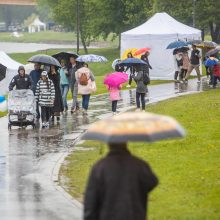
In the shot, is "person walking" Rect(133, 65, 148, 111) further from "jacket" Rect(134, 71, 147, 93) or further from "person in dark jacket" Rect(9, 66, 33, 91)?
"person in dark jacket" Rect(9, 66, 33, 91)

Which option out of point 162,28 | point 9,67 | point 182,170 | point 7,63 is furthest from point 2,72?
point 162,28

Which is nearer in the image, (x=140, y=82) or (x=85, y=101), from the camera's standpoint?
(x=140, y=82)

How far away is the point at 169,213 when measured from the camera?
1145 cm

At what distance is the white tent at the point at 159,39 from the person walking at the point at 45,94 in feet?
62.4

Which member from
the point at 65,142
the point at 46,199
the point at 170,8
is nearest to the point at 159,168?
the point at 46,199

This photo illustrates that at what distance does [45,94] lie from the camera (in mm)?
21312

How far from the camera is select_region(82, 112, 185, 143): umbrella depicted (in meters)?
7.24

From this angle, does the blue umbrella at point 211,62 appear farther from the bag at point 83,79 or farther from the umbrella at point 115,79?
the umbrella at point 115,79

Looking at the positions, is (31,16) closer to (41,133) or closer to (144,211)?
(41,133)

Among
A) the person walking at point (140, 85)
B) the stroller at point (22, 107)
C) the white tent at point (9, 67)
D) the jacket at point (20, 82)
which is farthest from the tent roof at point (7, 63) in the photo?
the stroller at point (22, 107)

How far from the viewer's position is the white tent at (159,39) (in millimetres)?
40125

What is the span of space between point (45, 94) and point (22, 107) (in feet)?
2.21

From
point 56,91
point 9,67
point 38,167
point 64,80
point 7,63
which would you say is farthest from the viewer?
point 7,63

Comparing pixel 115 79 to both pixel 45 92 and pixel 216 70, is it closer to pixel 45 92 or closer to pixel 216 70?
pixel 45 92
